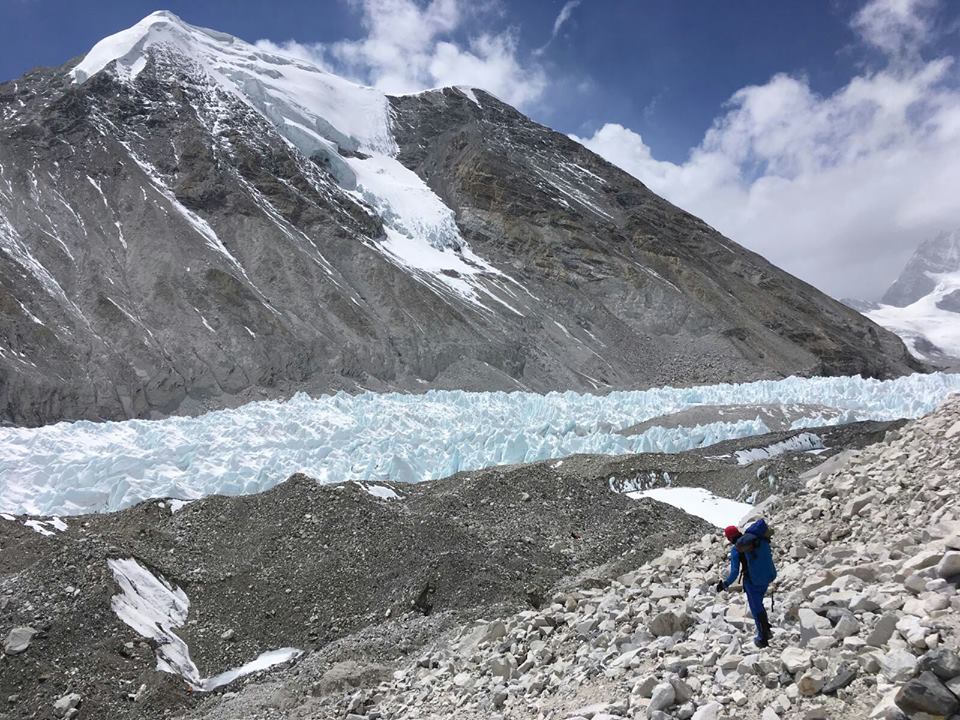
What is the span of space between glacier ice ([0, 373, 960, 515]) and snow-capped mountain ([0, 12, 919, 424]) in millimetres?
9992

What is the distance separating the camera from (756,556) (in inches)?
199

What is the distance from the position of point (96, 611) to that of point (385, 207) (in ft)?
200

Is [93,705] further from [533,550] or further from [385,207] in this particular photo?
[385,207]

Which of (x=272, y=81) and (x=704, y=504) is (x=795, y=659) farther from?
(x=272, y=81)

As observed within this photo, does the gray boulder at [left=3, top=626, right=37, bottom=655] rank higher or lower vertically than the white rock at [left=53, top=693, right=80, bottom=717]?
higher

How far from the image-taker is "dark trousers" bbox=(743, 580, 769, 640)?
479 cm

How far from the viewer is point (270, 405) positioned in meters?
35.5

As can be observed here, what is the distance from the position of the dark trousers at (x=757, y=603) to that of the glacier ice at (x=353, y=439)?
516 inches

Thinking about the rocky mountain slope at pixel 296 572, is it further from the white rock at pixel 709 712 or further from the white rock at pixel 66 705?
the white rock at pixel 709 712

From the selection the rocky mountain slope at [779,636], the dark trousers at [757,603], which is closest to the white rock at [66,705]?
the rocky mountain slope at [779,636]

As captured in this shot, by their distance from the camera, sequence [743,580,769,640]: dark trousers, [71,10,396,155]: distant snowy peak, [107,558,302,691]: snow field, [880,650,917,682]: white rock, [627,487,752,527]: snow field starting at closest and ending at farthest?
[880,650,917,682]: white rock → [743,580,769,640]: dark trousers → [107,558,302,691]: snow field → [627,487,752,527]: snow field → [71,10,396,155]: distant snowy peak

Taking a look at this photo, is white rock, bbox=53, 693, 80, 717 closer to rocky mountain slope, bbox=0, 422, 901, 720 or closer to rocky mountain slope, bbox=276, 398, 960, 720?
rocky mountain slope, bbox=0, 422, 901, 720

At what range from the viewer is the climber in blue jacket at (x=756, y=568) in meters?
4.80

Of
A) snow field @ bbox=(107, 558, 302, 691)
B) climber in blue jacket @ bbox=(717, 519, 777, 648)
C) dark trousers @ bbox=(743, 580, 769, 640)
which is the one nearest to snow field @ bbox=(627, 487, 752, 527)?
snow field @ bbox=(107, 558, 302, 691)
